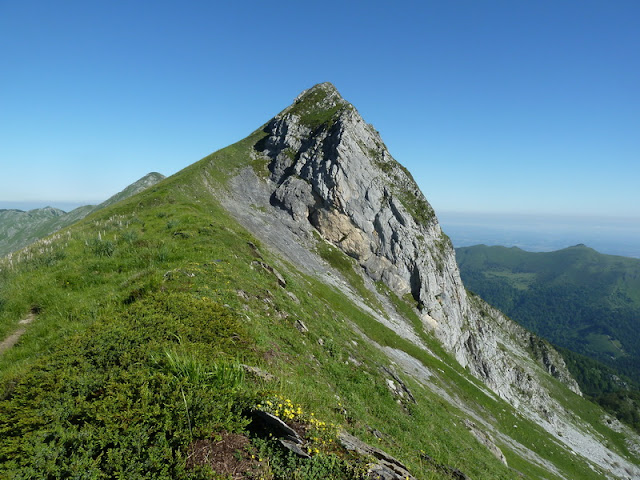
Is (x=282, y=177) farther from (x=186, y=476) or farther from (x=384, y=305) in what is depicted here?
(x=186, y=476)

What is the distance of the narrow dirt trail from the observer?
411 inches

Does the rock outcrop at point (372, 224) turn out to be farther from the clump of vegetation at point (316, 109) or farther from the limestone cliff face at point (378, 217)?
the clump of vegetation at point (316, 109)

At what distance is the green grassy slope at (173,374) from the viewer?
5.58 metres

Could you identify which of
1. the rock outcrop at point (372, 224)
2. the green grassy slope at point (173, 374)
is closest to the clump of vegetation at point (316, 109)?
the rock outcrop at point (372, 224)

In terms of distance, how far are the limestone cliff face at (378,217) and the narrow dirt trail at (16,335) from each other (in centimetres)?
6403

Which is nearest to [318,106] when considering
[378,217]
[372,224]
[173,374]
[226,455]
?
[378,217]

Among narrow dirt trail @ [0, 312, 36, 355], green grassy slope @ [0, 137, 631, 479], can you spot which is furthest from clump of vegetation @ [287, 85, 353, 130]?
narrow dirt trail @ [0, 312, 36, 355]

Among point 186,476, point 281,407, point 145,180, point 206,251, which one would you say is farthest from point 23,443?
point 145,180

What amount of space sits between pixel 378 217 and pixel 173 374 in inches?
2886

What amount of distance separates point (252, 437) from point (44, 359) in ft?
20.8

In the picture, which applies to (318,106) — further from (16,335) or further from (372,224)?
(16,335)

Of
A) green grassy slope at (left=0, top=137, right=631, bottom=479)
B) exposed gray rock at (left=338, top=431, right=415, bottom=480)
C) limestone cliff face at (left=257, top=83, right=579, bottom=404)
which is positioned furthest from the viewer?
limestone cliff face at (left=257, top=83, right=579, bottom=404)

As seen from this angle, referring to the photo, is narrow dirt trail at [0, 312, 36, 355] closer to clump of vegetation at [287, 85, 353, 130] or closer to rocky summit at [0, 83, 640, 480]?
rocky summit at [0, 83, 640, 480]

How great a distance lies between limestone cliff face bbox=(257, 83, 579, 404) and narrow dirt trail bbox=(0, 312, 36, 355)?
6403 centimetres
